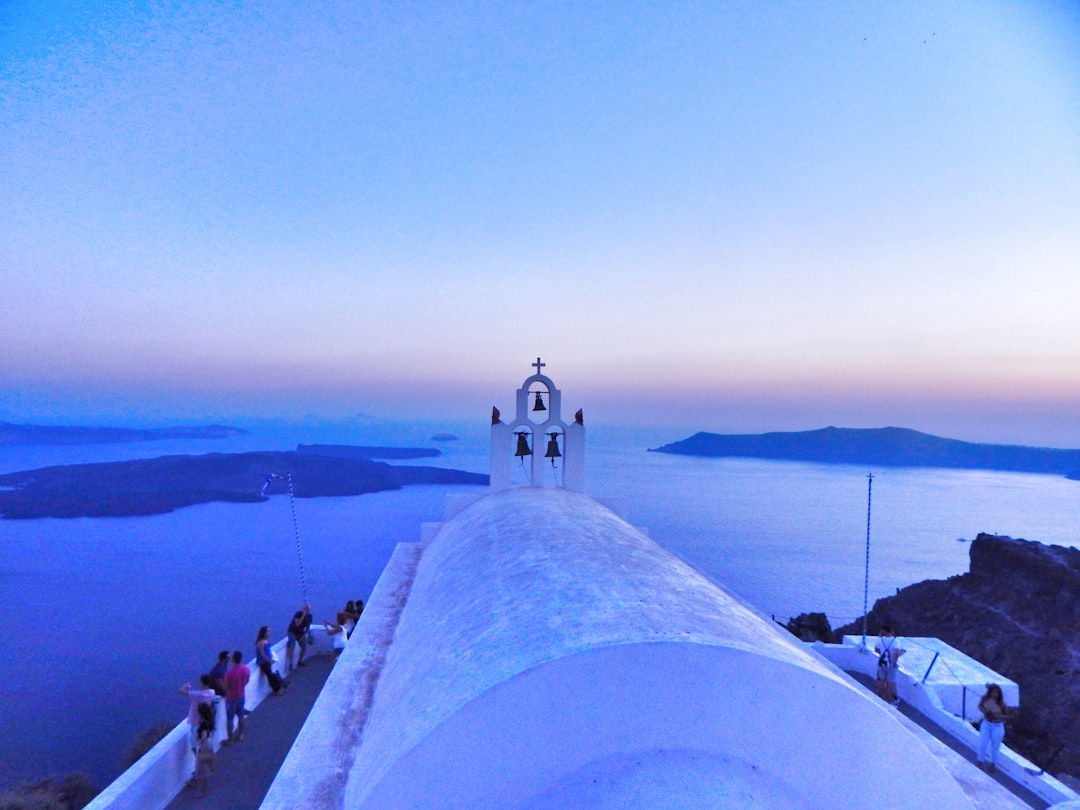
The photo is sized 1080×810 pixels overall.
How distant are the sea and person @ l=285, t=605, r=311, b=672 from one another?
252 inches

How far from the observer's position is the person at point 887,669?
7.36 m

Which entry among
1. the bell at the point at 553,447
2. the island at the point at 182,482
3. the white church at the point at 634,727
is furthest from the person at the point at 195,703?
the island at the point at 182,482

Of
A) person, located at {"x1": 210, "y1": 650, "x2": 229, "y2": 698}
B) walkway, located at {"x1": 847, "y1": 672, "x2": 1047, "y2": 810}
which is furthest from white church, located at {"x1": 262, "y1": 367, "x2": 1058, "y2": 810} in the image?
person, located at {"x1": 210, "y1": 650, "x2": 229, "y2": 698}

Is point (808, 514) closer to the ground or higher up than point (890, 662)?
closer to the ground

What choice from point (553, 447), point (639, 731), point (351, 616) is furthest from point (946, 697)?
point (351, 616)

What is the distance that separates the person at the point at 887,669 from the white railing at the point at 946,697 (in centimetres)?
8

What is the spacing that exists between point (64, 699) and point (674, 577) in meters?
32.0

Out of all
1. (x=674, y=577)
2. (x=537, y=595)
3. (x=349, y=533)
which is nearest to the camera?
(x=537, y=595)

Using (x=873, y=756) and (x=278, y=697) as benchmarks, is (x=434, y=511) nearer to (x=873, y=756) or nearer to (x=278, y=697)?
(x=278, y=697)

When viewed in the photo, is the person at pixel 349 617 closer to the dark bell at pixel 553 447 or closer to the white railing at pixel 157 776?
Result: the white railing at pixel 157 776

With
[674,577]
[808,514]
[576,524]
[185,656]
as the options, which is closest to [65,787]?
[576,524]

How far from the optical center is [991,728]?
5.47 m

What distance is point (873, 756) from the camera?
2.54 meters

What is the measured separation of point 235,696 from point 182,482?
78531 millimetres
